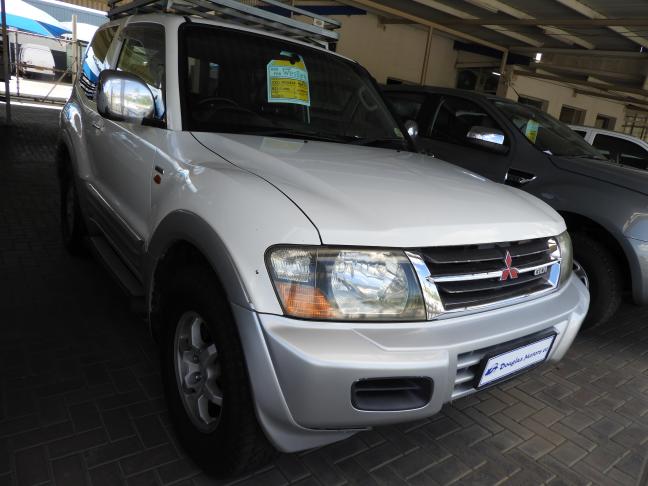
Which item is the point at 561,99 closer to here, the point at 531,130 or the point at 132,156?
the point at 531,130

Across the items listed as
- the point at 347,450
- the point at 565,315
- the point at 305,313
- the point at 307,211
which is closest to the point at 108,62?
the point at 307,211

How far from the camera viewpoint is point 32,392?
2307mm

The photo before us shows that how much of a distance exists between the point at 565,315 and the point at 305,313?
1153 millimetres

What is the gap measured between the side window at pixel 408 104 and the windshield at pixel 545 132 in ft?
2.46

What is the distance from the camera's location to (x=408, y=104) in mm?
5078

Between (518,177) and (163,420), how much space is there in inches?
130

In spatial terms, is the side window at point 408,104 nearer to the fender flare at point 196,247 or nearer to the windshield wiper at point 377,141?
the windshield wiper at point 377,141

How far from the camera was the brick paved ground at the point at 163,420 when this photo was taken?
78.5 inches

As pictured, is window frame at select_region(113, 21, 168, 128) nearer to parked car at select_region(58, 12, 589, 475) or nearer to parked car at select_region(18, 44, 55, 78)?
parked car at select_region(58, 12, 589, 475)

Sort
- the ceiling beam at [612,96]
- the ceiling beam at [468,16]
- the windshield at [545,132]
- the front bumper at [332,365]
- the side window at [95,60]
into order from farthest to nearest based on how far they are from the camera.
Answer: the ceiling beam at [612,96], the ceiling beam at [468,16], the windshield at [545,132], the side window at [95,60], the front bumper at [332,365]

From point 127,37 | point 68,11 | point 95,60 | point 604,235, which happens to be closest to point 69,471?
point 127,37

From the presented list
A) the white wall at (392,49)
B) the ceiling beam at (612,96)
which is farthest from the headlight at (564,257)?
the ceiling beam at (612,96)

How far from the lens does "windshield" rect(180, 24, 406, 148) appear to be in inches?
94.3

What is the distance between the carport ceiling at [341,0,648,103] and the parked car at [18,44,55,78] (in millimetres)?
12293
